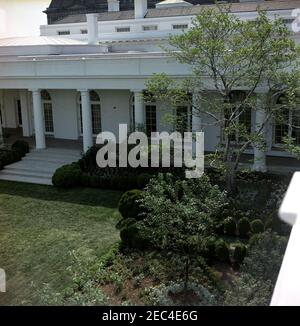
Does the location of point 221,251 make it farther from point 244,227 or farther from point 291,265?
point 291,265

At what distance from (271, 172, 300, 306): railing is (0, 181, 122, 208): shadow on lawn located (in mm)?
13662

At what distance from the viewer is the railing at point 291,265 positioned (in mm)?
2018

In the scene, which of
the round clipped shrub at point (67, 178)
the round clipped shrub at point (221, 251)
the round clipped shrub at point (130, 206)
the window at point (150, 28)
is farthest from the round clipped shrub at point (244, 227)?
the window at point (150, 28)

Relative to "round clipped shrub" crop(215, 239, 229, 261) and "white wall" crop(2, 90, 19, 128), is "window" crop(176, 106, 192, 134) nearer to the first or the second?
"round clipped shrub" crop(215, 239, 229, 261)

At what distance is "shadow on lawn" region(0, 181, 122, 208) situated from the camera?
16.5 m

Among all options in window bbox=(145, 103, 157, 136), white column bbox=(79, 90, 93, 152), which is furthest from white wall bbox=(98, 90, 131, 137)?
white column bbox=(79, 90, 93, 152)

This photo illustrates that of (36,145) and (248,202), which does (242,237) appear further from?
(36,145)

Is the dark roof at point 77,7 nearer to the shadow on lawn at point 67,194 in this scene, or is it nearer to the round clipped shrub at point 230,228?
the shadow on lawn at point 67,194

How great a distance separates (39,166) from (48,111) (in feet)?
20.5

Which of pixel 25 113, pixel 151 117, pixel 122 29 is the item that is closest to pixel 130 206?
pixel 151 117

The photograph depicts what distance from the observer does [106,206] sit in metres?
15.9

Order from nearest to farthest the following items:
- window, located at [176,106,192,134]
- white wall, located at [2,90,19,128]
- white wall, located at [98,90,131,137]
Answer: window, located at [176,106,192,134]
white wall, located at [98,90,131,137]
white wall, located at [2,90,19,128]

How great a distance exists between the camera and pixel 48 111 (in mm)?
25844

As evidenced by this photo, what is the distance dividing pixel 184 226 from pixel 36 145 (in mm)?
14183
